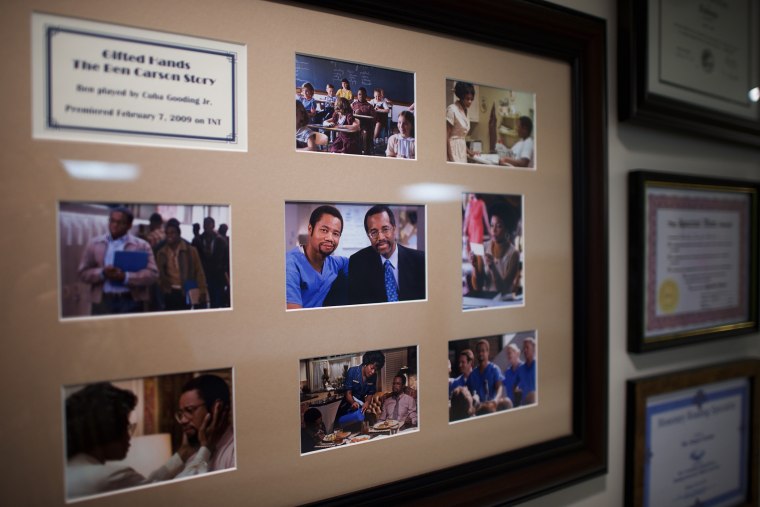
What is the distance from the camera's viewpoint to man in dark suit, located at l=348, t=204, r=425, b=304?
55cm

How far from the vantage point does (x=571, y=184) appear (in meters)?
0.72

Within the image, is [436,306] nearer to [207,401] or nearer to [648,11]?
[207,401]

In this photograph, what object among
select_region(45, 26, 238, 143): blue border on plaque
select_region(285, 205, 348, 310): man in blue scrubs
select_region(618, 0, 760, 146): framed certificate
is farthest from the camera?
select_region(618, 0, 760, 146): framed certificate

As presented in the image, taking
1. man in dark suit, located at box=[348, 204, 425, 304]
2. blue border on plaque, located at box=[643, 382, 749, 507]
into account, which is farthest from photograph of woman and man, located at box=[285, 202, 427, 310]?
blue border on plaque, located at box=[643, 382, 749, 507]

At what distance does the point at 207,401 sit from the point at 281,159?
272mm

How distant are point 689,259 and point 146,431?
93 centimetres

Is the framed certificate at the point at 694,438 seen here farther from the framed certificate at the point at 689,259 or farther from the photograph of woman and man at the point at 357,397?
Answer: the photograph of woman and man at the point at 357,397

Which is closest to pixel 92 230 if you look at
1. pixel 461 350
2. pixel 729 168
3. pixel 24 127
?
pixel 24 127

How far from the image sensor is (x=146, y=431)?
45 cm

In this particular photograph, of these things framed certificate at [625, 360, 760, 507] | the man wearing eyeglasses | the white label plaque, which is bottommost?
framed certificate at [625, 360, 760, 507]

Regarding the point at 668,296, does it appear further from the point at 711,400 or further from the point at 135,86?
the point at 135,86

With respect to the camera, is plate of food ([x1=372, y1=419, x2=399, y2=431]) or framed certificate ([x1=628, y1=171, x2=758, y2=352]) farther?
framed certificate ([x1=628, y1=171, x2=758, y2=352])

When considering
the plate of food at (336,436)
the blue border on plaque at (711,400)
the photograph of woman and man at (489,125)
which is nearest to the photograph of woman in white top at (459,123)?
the photograph of woman and man at (489,125)

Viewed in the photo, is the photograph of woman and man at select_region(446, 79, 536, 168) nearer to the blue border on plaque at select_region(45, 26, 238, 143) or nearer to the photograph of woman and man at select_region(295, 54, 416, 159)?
the photograph of woman and man at select_region(295, 54, 416, 159)
